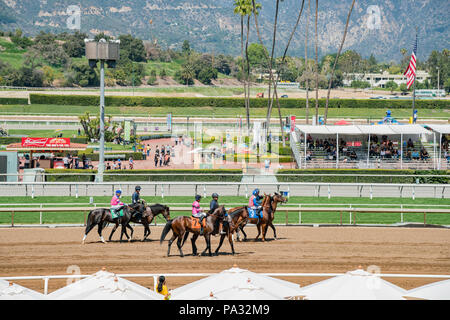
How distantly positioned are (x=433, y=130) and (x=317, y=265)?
711 inches

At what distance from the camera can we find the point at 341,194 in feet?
71.0

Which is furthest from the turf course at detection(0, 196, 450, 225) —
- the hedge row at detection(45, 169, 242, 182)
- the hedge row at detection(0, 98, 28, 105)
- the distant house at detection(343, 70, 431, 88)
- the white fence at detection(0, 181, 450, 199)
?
the distant house at detection(343, 70, 431, 88)

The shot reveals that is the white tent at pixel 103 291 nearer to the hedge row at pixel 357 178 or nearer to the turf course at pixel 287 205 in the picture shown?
the turf course at pixel 287 205

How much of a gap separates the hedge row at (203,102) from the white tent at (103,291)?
60519 millimetres

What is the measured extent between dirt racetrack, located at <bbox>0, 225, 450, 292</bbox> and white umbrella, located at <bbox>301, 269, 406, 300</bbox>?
323 centimetres

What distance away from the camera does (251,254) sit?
13555 millimetres

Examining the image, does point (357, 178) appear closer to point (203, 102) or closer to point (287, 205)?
point (287, 205)

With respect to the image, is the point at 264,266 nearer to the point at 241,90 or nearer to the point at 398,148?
the point at 398,148

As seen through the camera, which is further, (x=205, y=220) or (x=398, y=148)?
(x=398, y=148)

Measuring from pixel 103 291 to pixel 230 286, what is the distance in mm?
1517

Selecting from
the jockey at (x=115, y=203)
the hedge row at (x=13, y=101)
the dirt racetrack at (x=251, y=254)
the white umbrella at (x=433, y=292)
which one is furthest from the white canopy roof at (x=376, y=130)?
the hedge row at (x=13, y=101)

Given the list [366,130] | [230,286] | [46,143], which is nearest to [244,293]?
[230,286]
